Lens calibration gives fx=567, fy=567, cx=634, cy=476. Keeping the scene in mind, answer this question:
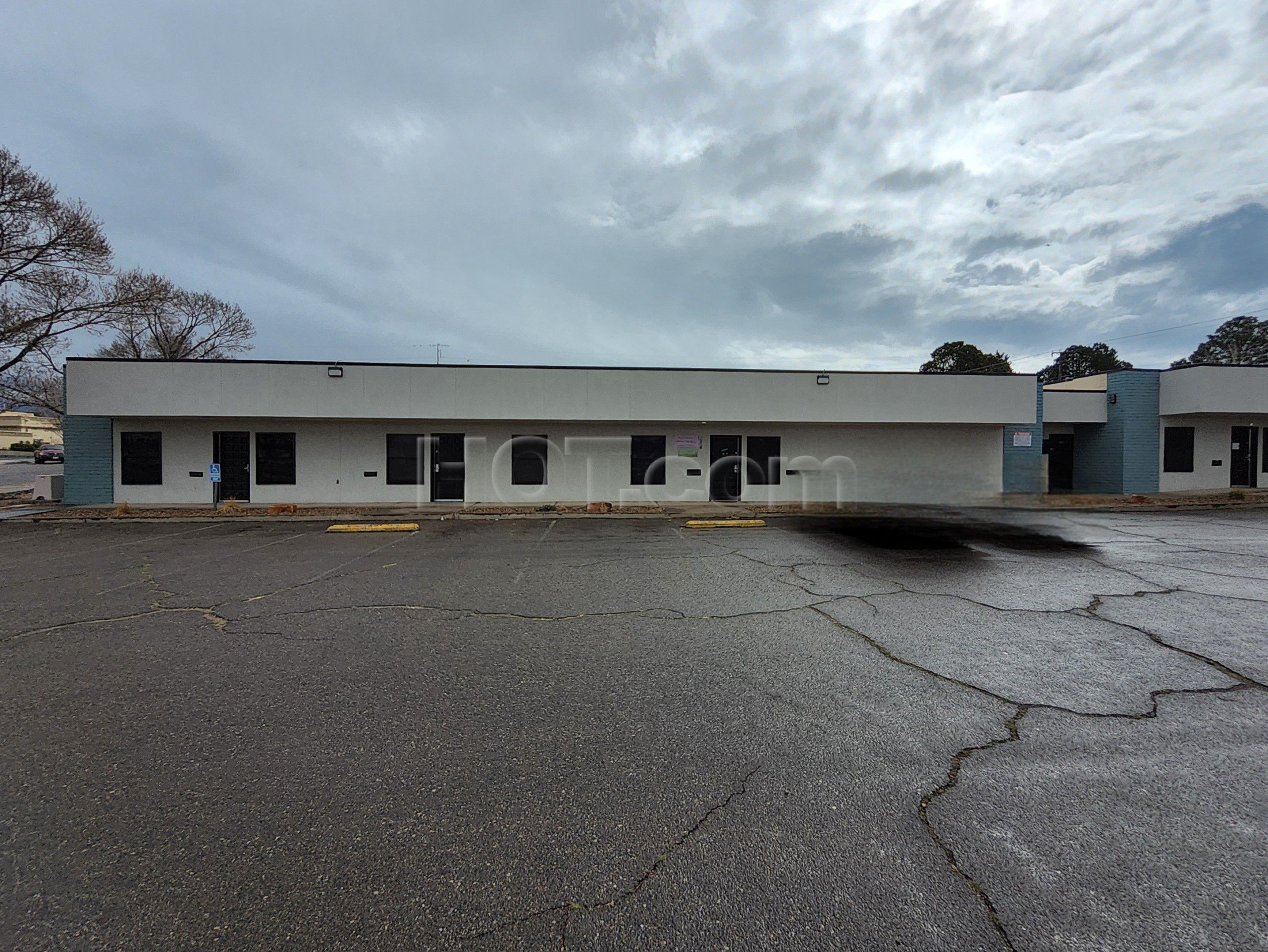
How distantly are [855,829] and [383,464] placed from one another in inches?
708

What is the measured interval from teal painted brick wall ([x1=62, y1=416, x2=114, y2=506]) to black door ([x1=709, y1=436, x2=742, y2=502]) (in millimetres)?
18600

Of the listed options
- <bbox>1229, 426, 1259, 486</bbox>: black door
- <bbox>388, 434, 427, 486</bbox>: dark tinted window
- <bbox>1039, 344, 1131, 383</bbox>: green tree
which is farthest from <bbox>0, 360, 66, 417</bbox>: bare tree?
<bbox>1039, 344, 1131, 383</bbox>: green tree

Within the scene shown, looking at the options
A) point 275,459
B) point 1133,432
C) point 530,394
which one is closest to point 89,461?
point 275,459

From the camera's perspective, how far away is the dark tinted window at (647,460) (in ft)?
61.3

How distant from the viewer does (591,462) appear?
1858cm

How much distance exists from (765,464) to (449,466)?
34.3 ft

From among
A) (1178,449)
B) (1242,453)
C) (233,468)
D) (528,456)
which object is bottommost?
(233,468)

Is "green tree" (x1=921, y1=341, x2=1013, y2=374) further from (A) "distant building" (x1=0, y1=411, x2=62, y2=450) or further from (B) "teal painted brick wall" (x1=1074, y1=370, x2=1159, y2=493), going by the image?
(A) "distant building" (x1=0, y1=411, x2=62, y2=450)

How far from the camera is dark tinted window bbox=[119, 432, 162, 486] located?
57.2 ft

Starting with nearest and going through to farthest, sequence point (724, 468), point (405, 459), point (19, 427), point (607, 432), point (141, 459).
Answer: point (141, 459)
point (405, 459)
point (607, 432)
point (724, 468)
point (19, 427)

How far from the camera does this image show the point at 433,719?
379 centimetres

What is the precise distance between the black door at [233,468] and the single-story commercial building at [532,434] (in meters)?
0.05

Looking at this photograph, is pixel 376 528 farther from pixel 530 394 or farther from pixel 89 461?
pixel 89 461

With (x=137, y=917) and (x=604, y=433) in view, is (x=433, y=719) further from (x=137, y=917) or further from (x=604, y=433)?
(x=604, y=433)
